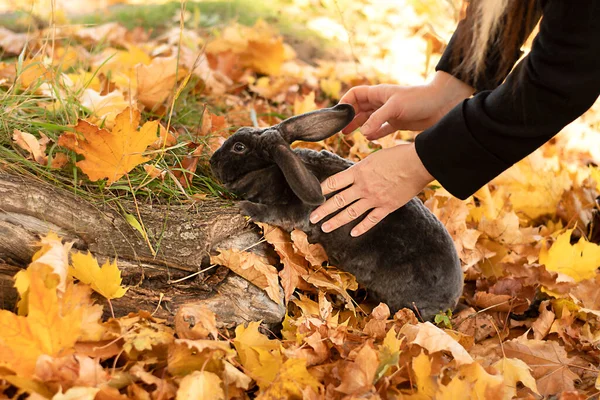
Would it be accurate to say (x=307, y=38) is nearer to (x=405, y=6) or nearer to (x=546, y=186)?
(x=405, y=6)

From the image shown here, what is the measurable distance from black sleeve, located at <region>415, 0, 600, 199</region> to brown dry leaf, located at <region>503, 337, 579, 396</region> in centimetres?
68

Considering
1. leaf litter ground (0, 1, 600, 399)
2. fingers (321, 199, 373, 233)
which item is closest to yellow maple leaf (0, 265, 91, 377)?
leaf litter ground (0, 1, 600, 399)

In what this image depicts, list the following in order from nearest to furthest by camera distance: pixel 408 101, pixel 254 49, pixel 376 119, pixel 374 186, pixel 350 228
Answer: pixel 374 186 < pixel 350 228 < pixel 376 119 < pixel 408 101 < pixel 254 49

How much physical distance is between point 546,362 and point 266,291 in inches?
45.4

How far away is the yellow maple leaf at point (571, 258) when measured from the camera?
281cm

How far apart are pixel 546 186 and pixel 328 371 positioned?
219 cm

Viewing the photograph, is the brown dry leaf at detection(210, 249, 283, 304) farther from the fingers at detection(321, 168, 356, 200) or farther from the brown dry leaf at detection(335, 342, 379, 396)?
the brown dry leaf at detection(335, 342, 379, 396)

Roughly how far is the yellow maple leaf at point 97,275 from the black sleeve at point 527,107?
1221 mm

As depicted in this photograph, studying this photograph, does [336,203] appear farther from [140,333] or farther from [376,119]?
[140,333]

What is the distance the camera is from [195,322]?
7.02 feet

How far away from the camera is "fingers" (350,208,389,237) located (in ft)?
7.76

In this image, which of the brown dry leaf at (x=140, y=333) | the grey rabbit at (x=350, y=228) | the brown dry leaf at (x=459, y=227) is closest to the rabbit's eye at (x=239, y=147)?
the grey rabbit at (x=350, y=228)

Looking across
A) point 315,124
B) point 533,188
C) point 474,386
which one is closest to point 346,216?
point 315,124

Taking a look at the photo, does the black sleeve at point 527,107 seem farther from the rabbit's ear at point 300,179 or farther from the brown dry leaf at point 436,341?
the brown dry leaf at point 436,341
